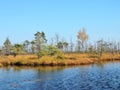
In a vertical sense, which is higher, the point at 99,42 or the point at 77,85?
the point at 99,42

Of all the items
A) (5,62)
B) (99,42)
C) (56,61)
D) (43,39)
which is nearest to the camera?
(56,61)

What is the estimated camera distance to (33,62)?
6850cm

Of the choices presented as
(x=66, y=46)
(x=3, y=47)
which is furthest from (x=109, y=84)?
(x=66, y=46)

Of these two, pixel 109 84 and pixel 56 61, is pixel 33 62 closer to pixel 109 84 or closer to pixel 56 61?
pixel 56 61

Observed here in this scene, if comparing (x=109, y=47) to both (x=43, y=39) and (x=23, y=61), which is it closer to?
(x=43, y=39)

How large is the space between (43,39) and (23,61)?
49.1ft

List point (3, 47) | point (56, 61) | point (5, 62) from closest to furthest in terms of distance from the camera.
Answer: point (56, 61) < point (5, 62) < point (3, 47)

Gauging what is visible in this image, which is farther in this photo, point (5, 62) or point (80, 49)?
point (80, 49)

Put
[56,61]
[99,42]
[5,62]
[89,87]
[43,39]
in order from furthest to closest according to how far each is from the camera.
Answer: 1. [99,42]
2. [43,39]
3. [5,62]
4. [56,61]
5. [89,87]

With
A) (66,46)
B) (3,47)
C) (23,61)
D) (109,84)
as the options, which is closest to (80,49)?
(66,46)

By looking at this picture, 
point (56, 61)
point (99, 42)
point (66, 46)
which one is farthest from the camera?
point (66, 46)

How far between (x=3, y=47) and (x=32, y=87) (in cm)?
7211

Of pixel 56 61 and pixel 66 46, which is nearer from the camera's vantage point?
pixel 56 61

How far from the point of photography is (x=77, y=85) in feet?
110
